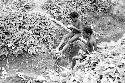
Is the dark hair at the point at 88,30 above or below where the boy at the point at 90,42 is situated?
above

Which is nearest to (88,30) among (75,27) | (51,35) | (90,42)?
(90,42)

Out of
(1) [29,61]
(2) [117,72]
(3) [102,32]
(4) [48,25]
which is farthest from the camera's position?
(3) [102,32]

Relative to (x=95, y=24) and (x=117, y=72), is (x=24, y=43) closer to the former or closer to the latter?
(x=95, y=24)

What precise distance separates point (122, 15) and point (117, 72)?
231 inches

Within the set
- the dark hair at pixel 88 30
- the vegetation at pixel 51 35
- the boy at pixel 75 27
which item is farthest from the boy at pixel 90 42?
the boy at pixel 75 27

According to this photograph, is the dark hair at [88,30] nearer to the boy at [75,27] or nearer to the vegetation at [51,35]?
the vegetation at [51,35]

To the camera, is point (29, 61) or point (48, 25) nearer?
point (29, 61)

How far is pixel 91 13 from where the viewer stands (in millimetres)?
11586

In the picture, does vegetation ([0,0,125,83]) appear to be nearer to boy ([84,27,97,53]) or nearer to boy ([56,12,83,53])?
boy ([84,27,97,53])

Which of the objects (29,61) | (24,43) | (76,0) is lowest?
(29,61)

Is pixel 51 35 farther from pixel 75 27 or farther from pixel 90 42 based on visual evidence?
pixel 90 42

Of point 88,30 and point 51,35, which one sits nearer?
point 88,30

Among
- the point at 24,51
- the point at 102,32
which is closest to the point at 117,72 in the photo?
the point at 24,51

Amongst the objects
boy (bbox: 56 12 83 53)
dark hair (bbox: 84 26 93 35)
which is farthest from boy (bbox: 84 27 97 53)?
boy (bbox: 56 12 83 53)
